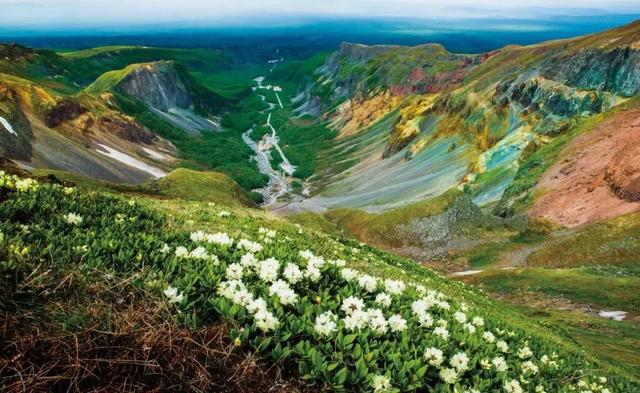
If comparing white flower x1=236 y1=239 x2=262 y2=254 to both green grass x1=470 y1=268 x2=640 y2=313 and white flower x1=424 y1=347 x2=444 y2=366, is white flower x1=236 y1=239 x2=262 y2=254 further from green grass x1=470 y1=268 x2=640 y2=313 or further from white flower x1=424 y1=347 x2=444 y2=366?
green grass x1=470 y1=268 x2=640 y2=313

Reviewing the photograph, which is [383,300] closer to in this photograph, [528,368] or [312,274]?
[312,274]

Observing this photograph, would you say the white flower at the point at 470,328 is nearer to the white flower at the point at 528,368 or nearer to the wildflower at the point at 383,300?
the white flower at the point at 528,368

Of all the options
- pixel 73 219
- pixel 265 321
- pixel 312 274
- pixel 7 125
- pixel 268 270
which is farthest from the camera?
pixel 7 125

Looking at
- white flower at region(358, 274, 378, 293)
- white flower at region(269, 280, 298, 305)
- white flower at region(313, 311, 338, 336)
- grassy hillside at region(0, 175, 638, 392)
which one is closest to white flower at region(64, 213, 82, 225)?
grassy hillside at region(0, 175, 638, 392)

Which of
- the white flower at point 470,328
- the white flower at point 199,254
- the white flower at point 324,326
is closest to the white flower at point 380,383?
the white flower at point 324,326

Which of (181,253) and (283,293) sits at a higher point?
(181,253)

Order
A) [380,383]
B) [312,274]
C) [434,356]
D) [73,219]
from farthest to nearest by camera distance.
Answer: [73,219]
[312,274]
[434,356]
[380,383]

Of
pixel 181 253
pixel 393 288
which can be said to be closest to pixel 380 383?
pixel 393 288

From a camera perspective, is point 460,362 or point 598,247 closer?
point 460,362
